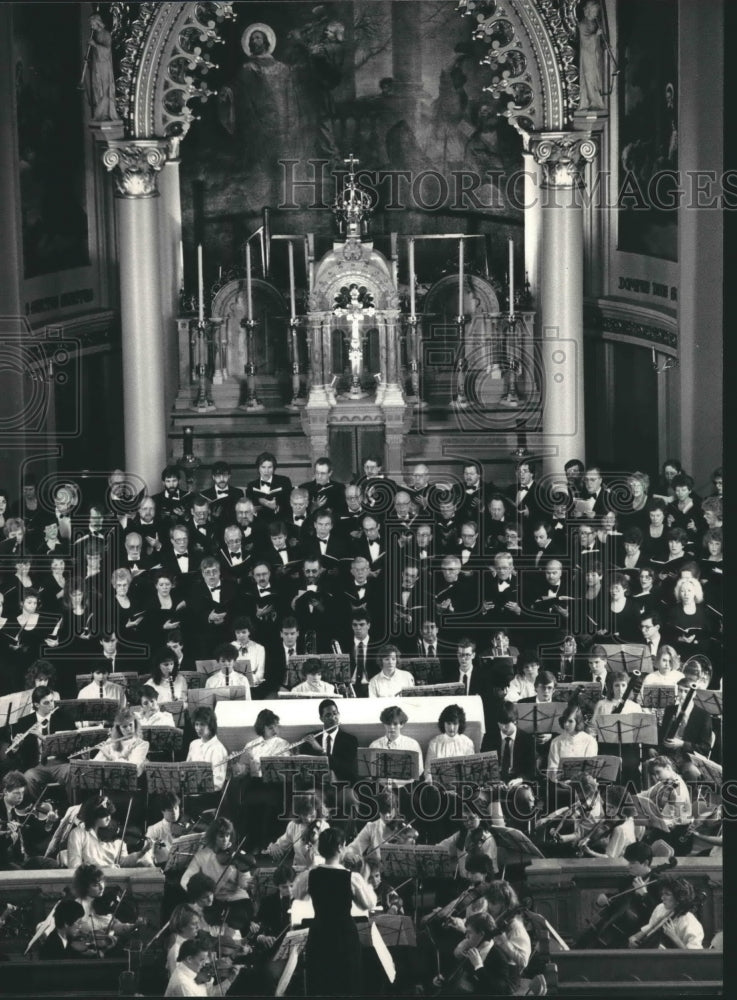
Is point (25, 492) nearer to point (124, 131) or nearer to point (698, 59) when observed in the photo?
point (124, 131)

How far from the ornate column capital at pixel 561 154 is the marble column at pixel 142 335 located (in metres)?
3.34

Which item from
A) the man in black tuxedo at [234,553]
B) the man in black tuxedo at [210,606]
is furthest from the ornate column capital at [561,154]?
the man in black tuxedo at [210,606]

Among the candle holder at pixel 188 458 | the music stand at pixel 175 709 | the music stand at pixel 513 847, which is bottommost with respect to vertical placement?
the music stand at pixel 513 847

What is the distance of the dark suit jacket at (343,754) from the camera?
40.3ft

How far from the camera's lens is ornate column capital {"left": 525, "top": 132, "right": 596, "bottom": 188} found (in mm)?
17375

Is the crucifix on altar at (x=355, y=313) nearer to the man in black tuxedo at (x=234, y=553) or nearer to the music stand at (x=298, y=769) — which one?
the man in black tuxedo at (x=234, y=553)

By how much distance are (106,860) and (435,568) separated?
14.1 ft

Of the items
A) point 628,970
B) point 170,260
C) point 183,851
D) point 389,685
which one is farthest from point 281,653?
point 170,260

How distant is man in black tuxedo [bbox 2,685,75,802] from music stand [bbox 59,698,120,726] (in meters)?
0.06

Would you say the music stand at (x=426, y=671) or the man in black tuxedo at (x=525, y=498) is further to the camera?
the man in black tuxedo at (x=525, y=498)

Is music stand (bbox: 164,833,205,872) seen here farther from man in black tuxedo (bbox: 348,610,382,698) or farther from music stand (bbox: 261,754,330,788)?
man in black tuxedo (bbox: 348,610,382,698)

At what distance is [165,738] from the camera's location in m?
12.3

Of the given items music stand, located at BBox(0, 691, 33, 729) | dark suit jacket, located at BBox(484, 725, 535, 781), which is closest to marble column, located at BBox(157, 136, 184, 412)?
music stand, located at BBox(0, 691, 33, 729)

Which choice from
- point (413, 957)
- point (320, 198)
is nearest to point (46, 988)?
point (413, 957)
